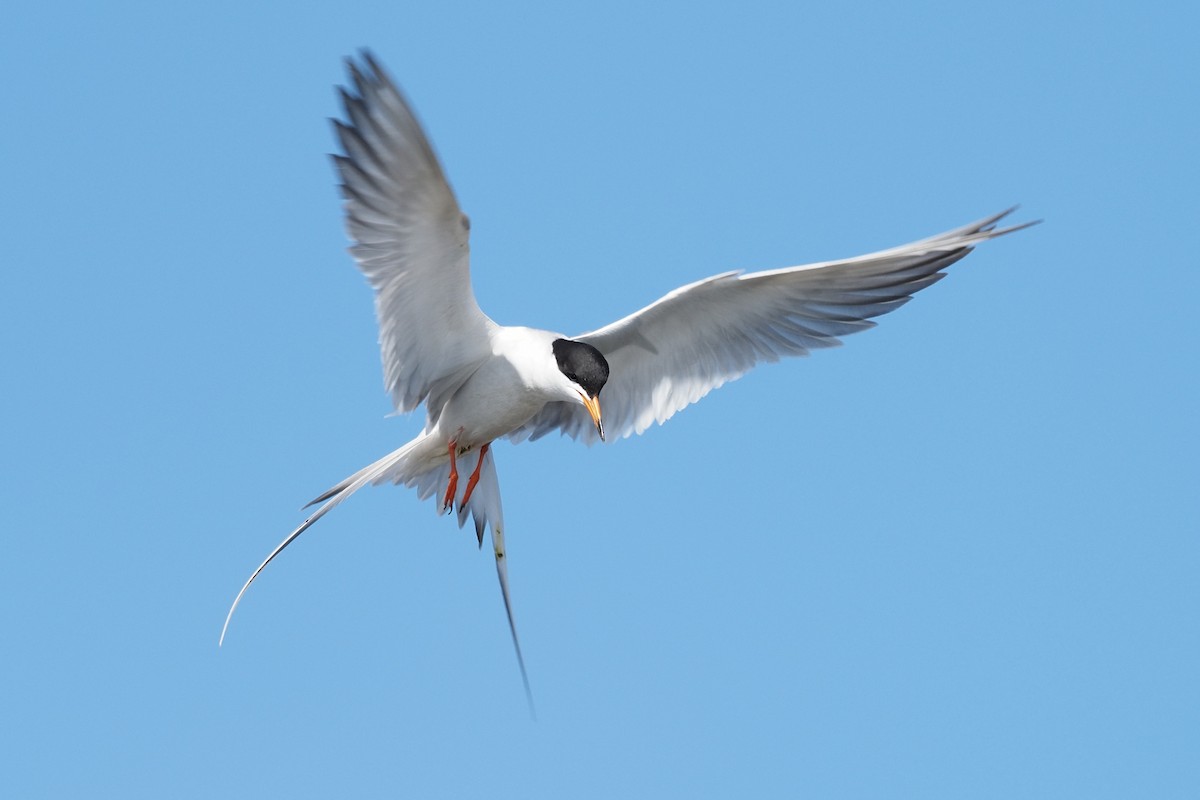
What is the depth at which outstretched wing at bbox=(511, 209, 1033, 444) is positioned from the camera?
27.4 feet

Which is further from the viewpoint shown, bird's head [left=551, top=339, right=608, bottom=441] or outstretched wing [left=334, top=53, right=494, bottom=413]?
bird's head [left=551, top=339, right=608, bottom=441]

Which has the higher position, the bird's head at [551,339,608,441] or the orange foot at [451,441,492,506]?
the bird's head at [551,339,608,441]

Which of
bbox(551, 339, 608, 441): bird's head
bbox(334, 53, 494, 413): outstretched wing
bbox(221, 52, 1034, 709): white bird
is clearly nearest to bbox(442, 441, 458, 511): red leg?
bbox(221, 52, 1034, 709): white bird

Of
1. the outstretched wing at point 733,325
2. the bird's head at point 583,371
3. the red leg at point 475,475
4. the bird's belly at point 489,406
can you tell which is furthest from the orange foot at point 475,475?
the bird's head at point 583,371

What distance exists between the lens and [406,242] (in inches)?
301

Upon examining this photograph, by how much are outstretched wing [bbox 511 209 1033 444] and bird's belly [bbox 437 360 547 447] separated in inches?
26.4

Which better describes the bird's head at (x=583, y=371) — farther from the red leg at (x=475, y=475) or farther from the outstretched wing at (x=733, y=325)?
the red leg at (x=475, y=475)

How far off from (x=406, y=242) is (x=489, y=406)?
1.24 metres

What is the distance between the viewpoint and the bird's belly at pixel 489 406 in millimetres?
8352

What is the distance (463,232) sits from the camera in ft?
25.0

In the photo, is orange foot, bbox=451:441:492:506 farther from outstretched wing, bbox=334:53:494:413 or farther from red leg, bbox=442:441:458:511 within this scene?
outstretched wing, bbox=334:53:494:413

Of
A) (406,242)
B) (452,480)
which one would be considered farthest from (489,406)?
(406,242)

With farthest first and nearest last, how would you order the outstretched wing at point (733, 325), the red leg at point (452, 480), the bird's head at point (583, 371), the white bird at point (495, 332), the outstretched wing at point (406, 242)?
the red leg at point (452, 480)
the outstretched wing at point (733, 325)
the bird's head at point (583, 371)
the white bird at point (495, 332)
the outstretched wing at point (406, 242)

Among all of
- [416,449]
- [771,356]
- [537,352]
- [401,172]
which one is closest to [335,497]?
[416,449]
